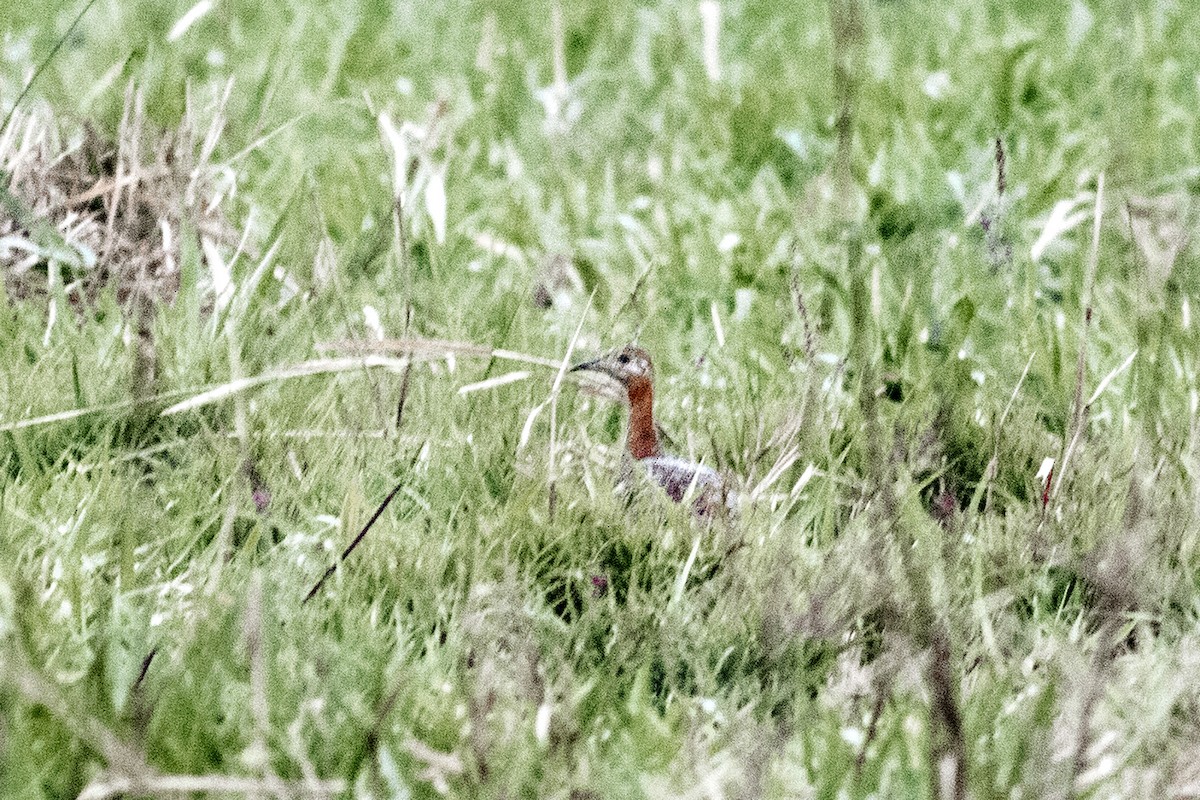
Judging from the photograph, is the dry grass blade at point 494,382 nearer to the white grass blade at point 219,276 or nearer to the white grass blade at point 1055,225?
the white grass blade at point 219,276

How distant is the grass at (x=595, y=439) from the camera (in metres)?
1.72

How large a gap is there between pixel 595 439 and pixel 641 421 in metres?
0.19

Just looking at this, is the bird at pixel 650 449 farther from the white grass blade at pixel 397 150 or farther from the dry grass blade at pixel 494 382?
the white grass blade at pixel 397 150

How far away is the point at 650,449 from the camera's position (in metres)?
2.42

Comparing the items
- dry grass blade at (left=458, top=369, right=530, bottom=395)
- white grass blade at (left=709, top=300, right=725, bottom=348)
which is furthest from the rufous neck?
white grass blade at (left=709, top=300, right=725, bottom=348)

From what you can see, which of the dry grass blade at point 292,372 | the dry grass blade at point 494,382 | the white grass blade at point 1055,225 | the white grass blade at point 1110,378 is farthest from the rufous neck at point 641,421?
the white grass blade at point 1055,225

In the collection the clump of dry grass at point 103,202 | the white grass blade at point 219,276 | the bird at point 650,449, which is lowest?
the bird at point 650,449

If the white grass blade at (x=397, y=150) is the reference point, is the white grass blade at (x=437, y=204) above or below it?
below

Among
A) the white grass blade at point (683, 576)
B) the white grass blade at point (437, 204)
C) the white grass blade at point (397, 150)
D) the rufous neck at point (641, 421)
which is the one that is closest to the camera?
the white grass blade at point (683, 576)

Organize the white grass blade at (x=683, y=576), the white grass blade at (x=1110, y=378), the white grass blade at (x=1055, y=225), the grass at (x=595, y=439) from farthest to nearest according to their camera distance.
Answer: the white grass blade at (x=1055, y=225)
the white grass blade at (x=1110, y=378)
the white grass blade at (x=683, y=576)
the grass at (x=595, y=439)

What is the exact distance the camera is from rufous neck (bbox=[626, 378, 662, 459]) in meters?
2.41

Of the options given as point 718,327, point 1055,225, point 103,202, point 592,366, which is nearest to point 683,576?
point 592,366

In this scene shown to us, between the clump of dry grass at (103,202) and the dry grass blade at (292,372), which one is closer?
the dry grass blade at (292,372)

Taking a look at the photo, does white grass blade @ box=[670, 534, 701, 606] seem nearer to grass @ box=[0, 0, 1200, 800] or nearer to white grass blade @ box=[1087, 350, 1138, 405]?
grass @ box=[0, 0, 1200, 800]
